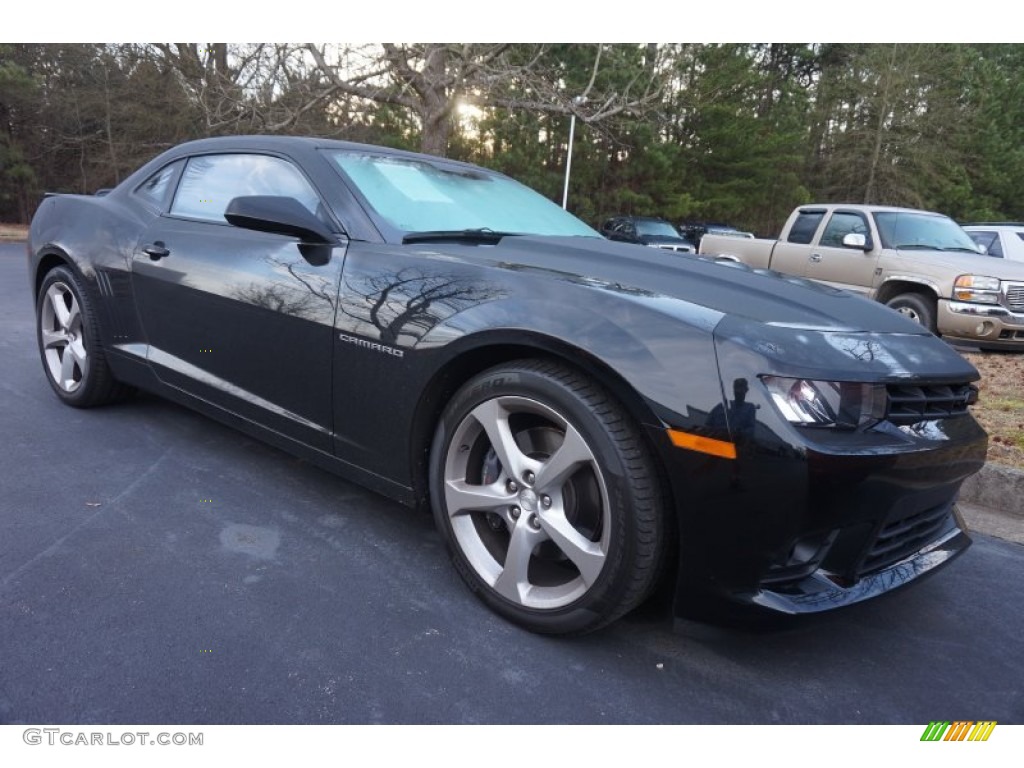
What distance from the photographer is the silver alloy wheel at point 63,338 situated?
12.4 ft

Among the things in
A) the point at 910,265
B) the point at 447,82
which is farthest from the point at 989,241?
the point at 447,82

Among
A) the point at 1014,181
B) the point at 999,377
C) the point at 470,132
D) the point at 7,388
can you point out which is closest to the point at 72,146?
the point at 470,132

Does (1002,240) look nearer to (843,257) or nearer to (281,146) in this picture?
(843,257)

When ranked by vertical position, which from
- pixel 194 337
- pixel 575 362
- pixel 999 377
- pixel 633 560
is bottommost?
pixel 999 377

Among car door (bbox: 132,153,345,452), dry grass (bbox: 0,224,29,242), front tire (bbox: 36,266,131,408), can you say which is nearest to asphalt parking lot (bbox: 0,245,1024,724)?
car door (bbox: 132,153,345,452)

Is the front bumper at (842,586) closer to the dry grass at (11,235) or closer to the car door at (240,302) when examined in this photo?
the car door at (240,302)

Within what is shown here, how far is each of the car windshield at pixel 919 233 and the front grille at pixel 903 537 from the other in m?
6.89

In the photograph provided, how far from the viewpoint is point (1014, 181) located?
2889cm

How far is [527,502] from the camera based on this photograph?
2037 mm

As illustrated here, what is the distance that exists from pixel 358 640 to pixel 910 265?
772 centimetres

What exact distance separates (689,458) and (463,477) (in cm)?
78

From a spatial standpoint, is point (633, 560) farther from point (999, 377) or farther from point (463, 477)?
point (999, 377)

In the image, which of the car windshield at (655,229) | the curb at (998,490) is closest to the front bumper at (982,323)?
the curb at (998,490)

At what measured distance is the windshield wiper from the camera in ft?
8.27
